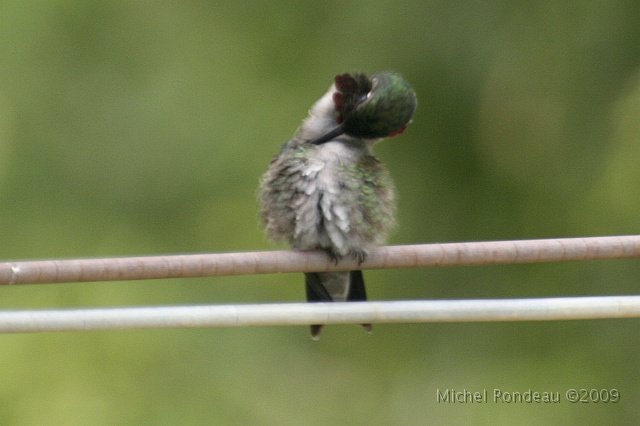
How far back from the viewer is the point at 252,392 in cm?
490

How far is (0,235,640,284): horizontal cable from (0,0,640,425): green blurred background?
109 inches

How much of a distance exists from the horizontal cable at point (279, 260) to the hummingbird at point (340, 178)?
706 millimetres

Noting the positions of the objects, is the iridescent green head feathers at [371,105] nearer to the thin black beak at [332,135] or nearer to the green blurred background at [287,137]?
the thin black beak at [332,135]

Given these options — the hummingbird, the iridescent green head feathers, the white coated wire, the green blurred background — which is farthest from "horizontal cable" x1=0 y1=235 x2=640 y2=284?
the green blurred background

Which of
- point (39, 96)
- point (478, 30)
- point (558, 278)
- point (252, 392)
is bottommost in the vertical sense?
point (252, 392)

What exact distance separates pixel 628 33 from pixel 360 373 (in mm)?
2424

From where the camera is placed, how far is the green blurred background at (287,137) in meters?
4.77

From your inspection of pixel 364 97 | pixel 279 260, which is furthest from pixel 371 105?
pixel 279 260

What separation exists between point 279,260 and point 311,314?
281mm

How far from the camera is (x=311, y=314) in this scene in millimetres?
1705

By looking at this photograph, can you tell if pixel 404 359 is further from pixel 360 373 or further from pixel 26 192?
pixel 26 192

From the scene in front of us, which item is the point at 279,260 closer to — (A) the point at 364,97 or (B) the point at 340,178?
(B) the point at 340,178

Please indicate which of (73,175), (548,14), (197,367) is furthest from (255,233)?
(548,14)

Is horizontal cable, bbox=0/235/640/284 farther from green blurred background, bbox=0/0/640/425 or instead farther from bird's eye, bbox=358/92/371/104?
green blurred background, bbox=0/0/640/425
